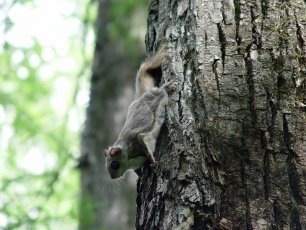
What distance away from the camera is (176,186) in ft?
8.12

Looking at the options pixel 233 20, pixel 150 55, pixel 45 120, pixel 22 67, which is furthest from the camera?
pixel 45 120

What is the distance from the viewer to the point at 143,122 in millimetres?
3580

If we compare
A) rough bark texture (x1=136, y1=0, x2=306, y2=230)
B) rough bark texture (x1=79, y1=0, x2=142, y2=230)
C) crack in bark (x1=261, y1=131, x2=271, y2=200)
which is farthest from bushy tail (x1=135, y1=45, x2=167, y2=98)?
rough bark texture (x1=79, y1=0, x2=142, y2=230)

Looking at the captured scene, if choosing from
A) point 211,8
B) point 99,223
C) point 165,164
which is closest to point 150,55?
point 211,8

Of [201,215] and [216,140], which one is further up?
[216,140]

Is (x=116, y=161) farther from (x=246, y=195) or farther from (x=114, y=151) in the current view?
(x=246, y=195)

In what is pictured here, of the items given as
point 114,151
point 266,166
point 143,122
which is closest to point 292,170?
point 266,166

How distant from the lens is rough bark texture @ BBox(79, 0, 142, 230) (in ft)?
17.7

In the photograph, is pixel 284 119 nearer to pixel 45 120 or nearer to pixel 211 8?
pixel 211 8

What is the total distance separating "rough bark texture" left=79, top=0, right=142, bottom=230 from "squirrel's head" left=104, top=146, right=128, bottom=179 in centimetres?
82

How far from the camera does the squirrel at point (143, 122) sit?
297 cm

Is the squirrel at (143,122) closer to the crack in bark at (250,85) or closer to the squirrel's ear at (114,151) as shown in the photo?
the squirrel's ear at (114,151)

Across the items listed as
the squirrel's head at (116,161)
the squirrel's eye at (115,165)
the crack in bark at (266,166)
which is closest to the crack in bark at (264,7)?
the crack in bark at (266,166)

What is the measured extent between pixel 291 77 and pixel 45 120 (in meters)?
9.04
